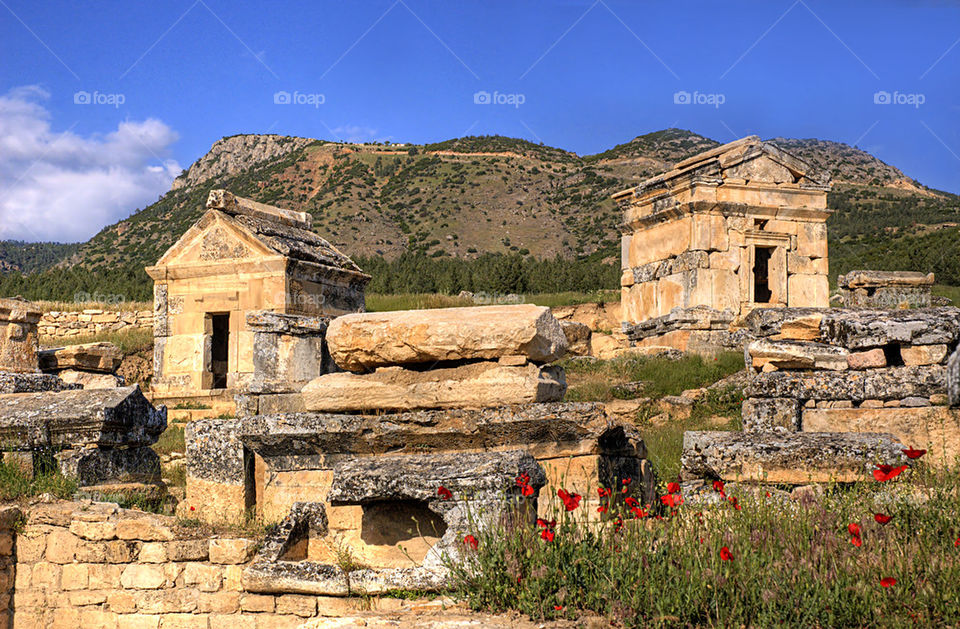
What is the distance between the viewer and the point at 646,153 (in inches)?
2963

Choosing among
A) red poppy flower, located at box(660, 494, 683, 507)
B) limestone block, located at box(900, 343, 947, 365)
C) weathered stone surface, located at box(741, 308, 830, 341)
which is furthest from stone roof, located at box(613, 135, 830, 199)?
red poppy flower, located at box(660, 494, 683, 507)

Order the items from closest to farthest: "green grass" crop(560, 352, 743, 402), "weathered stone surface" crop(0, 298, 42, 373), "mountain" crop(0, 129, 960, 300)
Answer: "weathered stone surface" crop(0, 298, 42, 373)
"green grass" crop(560, 352, 743, 402)
"mountain" crop(0, 129, 960, 300)

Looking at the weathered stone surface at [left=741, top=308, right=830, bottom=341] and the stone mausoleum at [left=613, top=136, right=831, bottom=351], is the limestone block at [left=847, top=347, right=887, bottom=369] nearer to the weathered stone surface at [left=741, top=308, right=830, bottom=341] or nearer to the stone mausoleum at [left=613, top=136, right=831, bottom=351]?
the weathered stone surface at [left=741, top=308, right=830, bottom=341]

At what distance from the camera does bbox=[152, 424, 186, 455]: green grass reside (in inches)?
384

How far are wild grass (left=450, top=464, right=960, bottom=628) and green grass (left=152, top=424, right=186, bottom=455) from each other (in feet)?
22.8

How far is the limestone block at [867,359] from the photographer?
641cm

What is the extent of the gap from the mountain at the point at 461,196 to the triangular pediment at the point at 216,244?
34092mm

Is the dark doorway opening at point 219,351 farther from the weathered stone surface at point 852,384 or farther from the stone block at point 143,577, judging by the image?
the weathered stone surface at point 852,384

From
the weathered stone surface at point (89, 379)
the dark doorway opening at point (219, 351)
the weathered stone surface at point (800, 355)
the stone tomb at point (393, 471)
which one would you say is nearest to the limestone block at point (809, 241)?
the weathered stone surface at point (800, 355)

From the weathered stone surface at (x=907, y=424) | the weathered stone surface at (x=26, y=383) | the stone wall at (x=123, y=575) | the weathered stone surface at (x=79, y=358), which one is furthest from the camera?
the weathered stone surface at (x=79, y=358)

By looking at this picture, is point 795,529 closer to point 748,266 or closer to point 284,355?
point 284,355

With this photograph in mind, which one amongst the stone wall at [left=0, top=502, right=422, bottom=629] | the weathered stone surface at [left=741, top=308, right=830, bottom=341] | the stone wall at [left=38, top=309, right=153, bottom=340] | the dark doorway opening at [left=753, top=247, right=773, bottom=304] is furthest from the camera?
the stone wall at [left=38, top=309, right=153, bottom=340]

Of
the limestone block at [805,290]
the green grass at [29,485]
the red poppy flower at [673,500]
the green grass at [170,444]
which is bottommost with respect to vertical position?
the green grass at [170,444]

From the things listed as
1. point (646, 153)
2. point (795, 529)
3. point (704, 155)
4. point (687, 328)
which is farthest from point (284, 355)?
point (646, 153)
